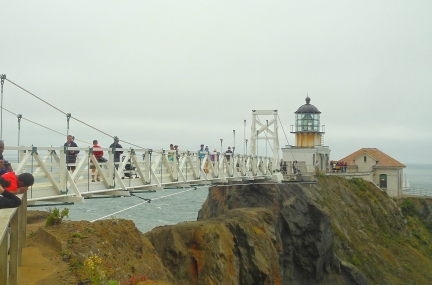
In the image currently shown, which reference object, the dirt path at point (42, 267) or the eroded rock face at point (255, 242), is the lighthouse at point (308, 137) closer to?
the eroded rock face at point (255, 242)

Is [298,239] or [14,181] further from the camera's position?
[298,239]

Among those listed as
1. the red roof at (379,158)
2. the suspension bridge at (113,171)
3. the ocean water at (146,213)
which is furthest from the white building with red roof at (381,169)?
the suspension bridge at (113,171)

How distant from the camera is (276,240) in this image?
2797 cm

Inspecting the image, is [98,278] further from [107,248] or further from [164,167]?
[164,167]

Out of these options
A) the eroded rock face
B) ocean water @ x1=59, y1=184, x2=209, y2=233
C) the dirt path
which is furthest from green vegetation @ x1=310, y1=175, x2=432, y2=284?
the dirt path

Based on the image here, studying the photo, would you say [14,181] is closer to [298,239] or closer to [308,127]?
[298,239]

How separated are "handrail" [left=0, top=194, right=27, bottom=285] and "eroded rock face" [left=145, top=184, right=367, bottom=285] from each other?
35.3ft

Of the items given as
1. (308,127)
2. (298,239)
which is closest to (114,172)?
(298,239)

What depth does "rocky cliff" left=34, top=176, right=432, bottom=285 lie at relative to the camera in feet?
47.2

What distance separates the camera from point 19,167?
1127cm

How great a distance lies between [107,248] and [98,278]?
3.02 meters

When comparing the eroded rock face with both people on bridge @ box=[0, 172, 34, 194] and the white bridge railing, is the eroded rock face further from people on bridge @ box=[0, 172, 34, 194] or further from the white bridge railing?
people on bridge @ box=[0, 172, 34, 194]

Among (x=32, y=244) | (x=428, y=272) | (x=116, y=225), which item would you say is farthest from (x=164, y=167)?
(x=428, y=272)

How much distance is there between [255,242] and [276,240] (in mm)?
3302
